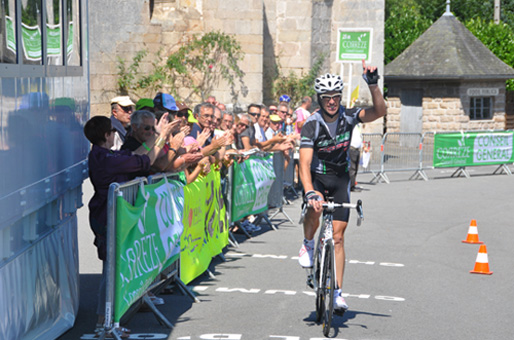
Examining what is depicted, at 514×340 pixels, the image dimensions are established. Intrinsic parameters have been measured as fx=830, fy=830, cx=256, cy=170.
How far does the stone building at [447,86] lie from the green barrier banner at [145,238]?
90.0 feet

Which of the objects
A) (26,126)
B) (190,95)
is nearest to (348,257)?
(26,126)

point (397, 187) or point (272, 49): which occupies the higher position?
point (272, 49)

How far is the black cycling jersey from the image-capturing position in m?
7.45

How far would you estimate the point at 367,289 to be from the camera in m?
8.84

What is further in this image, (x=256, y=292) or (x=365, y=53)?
(x=365, y=53)

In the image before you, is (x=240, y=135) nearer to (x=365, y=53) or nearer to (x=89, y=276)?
(x=89, y=276)

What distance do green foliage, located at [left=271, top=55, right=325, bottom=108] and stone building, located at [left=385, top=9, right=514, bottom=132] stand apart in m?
9.61

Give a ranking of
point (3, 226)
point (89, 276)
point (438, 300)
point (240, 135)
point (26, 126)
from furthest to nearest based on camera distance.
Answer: point (240, 135) → point (89, 276) → point (438, 300) → point (26, 126) → point (3, 226)

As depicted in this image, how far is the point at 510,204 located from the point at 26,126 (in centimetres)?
1319

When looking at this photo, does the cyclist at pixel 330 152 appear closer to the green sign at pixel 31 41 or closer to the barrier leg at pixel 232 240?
the green sign at pixel 31 41

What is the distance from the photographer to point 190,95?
78.5 feet

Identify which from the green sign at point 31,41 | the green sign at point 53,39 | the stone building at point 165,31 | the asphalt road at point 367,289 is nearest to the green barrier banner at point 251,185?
the asphalt road at point 367,289

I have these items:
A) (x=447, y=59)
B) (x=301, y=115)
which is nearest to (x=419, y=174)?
(x=301, y=115)

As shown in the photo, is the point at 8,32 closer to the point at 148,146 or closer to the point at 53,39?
the point at 53,39
